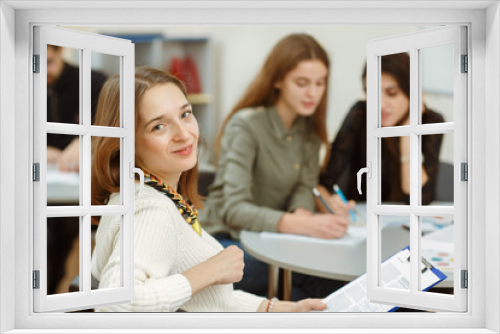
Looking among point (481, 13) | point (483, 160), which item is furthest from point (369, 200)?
point (481, 13)

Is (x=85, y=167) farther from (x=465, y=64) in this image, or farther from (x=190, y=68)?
(x=190, y=68)

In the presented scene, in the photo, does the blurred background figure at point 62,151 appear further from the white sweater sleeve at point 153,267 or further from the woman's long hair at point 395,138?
the woman's long hair at point 395,138

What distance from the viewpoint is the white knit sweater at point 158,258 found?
7.02 ft

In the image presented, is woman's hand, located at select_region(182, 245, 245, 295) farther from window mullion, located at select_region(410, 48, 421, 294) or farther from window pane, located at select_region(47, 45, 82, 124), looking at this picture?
window pane, located at select_region(47, 45, 82, 124)

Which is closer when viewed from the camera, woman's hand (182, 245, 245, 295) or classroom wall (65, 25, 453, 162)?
woman's hand (182, 245, 245, 295)

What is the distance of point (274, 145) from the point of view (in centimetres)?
372

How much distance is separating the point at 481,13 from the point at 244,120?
1.93m

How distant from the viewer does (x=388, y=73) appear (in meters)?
3.58

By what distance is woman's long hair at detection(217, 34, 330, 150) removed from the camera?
368 cm

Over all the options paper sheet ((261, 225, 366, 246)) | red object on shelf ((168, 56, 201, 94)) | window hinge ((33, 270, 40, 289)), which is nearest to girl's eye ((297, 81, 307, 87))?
A: red object on shelf ((168, 56, 201, 94))

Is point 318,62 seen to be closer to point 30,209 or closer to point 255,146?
point 255,146

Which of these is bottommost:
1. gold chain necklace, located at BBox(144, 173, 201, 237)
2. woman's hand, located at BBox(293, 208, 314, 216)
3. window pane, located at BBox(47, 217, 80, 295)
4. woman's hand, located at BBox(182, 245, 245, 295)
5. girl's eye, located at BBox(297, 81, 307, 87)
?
window pane, located at BBox(47, 217, 80, 295)

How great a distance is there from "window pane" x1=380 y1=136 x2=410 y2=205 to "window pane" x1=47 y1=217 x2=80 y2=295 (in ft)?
8.99

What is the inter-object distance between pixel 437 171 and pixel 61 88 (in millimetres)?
3176
